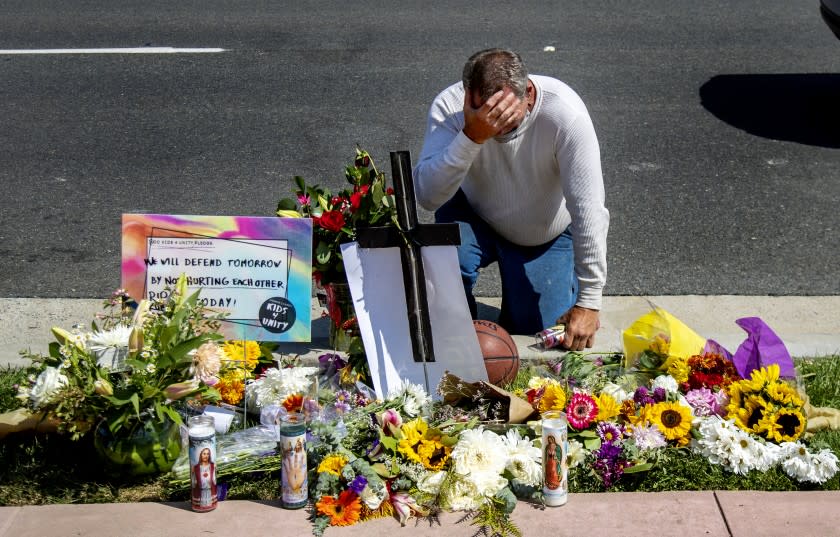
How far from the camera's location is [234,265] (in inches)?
155

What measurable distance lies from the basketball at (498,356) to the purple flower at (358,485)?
0.86 meters

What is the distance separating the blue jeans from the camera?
4.45 meters

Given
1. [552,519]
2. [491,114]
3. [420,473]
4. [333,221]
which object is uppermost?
[491,114]

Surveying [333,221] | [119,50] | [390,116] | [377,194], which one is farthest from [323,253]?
[119,50]

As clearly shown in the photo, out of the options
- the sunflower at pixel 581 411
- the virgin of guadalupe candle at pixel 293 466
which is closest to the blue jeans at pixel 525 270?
the sunflower at pixel 581 411

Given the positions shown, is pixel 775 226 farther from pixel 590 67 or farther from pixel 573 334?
pixel 590 67

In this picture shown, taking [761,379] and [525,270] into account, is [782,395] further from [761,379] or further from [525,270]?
[525,270]

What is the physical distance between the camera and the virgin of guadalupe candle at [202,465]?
314 cm

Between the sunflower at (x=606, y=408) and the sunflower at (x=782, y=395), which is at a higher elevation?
the sunflower at (x=782, y=395)

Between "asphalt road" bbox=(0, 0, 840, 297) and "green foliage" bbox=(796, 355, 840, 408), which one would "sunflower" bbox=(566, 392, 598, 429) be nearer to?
"green foliage" bbox=(796, 355, 840, 408)

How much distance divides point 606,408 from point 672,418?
9.0 inches

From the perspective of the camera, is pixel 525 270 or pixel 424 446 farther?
pixel 525 270

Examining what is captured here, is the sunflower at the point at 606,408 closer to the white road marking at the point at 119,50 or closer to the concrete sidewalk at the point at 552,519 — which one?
the concrete sidewalk at the point at 552,519

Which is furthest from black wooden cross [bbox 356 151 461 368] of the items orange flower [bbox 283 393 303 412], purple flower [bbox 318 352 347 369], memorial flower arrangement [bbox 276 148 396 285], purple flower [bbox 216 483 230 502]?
purple flower [bbox 216 483 230 502]
